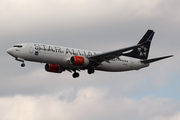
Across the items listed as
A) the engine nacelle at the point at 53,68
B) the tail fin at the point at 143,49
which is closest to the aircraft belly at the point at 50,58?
the engine nacelle at the point at 53,68

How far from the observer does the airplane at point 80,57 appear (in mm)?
68250

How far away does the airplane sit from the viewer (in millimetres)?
68250

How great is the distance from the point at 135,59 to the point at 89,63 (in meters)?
11.1

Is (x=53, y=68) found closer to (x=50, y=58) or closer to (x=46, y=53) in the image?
(x=50, y=58)

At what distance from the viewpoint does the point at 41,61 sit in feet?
226

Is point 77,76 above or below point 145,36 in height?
below

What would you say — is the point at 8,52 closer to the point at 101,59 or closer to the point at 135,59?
the point at 101,59

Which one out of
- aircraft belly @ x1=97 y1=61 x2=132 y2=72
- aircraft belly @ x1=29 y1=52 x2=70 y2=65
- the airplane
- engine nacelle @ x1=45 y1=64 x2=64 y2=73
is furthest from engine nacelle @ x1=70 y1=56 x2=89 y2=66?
engine nacelle @ x1=45 y1=64 x2=64 y2=73

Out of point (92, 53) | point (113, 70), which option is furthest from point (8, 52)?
point (113, 70)

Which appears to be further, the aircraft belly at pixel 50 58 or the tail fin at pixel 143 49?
the tail fin at pixel 143 49

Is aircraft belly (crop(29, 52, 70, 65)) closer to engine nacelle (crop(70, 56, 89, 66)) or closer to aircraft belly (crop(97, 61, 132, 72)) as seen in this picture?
engine nacelle (crop(70, 56, 89, 66))

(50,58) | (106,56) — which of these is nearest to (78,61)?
(50,58)

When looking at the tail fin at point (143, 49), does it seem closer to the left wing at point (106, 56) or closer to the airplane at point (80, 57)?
the airplane at point (80, 57)

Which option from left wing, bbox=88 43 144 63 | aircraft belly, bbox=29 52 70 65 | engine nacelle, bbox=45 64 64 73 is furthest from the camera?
engine nacelle, bbox=45 64 64 73
